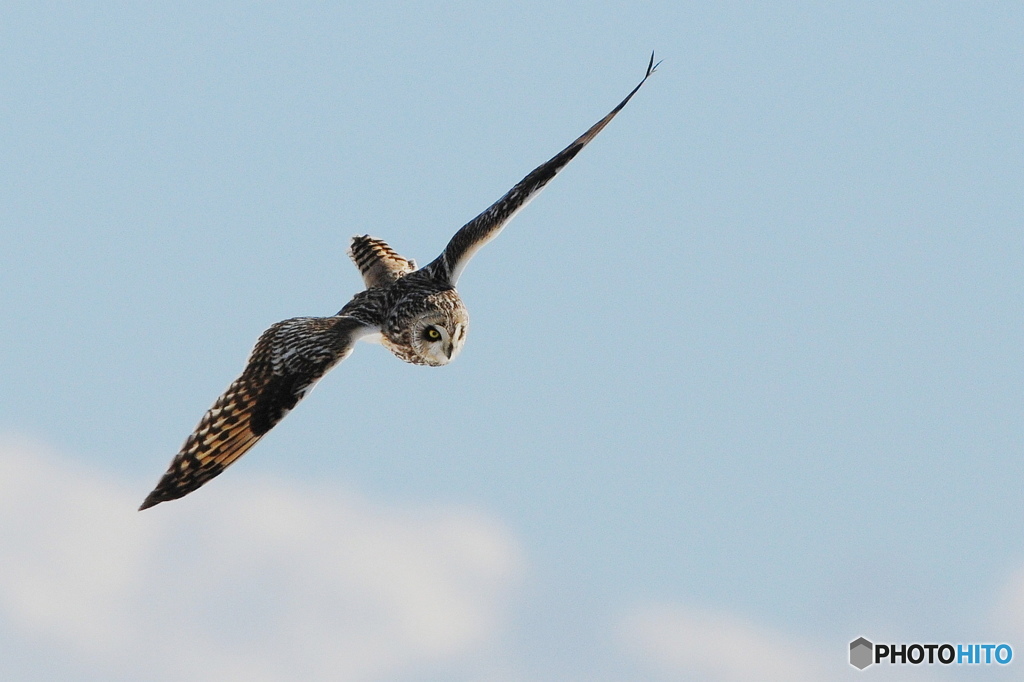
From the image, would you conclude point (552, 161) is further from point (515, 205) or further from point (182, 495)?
point (182, 495)

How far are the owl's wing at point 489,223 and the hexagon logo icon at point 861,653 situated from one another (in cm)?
874

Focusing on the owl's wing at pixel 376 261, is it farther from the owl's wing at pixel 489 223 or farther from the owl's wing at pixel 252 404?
the owl's wing at pixel 252 404

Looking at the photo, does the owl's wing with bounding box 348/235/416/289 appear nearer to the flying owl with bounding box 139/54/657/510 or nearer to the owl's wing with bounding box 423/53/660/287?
the flying owl with bounding box 139/54/657/510

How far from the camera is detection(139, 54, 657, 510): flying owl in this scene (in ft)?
66.3

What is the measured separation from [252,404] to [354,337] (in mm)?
1829

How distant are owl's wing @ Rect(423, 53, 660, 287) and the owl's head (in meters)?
1.04

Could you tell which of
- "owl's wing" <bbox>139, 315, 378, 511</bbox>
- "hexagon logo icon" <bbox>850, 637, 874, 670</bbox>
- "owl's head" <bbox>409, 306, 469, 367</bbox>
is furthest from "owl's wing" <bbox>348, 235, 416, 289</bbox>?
"hexagon logo icon" <bbox>850, 637, 874, 670</bbox>

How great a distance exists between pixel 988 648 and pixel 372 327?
36.5 feet

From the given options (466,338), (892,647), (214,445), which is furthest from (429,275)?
(892,647)

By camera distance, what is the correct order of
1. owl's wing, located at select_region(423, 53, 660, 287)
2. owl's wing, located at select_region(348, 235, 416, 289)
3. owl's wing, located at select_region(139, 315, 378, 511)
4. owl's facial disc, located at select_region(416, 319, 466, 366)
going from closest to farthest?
1. owl's wing, located at select_region(139, 315, 378, 511)
2. owl's facial disc, located at select_region(416, 319, 466, 366)
3. owl's wing, located at select_region(423, 53, 660, 287)
4. owl's wing, located at select_region(348, 235, 416, 289)

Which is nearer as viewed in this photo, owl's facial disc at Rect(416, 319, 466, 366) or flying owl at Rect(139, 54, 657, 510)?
flying owl at Rect(139, 54, 657, 510)

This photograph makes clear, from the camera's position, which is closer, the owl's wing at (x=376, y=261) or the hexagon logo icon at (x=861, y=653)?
the hexagon logo icon at (x=861, y=653)

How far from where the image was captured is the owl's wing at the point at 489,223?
76.5 ft

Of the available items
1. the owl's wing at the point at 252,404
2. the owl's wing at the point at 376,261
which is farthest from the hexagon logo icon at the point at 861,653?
the owl's wing at the point at 252,404
